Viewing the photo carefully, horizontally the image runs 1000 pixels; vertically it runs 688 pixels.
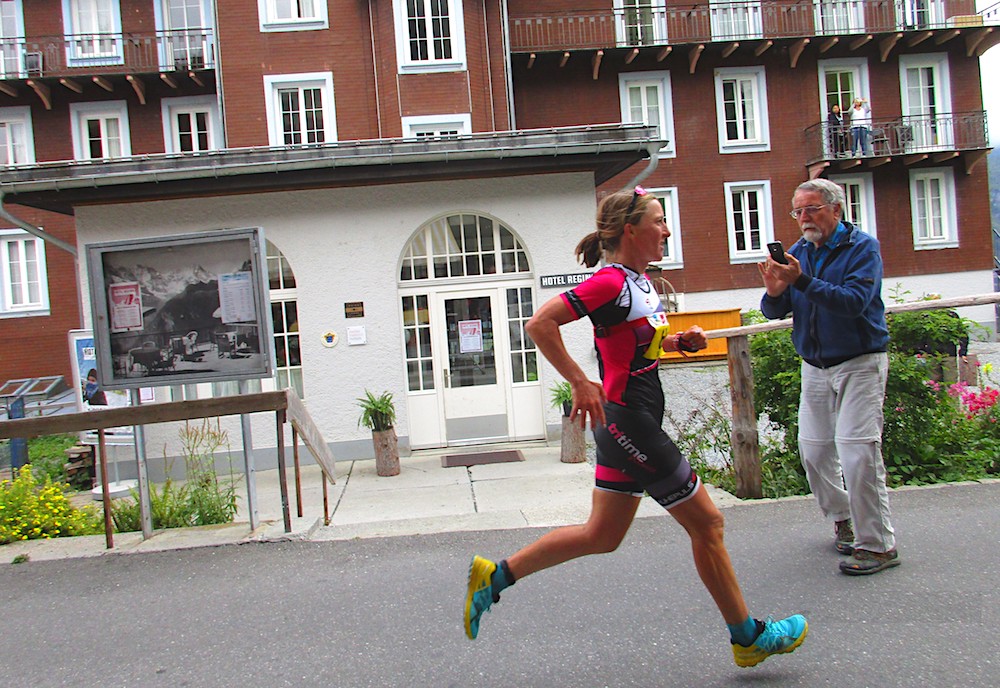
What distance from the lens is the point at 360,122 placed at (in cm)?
1908

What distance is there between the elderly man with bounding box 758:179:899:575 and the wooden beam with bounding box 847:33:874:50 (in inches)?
858

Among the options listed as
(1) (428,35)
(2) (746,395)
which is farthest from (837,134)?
(2) (746,395)

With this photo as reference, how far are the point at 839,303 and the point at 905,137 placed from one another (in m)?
22.9

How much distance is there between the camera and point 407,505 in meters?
7.52

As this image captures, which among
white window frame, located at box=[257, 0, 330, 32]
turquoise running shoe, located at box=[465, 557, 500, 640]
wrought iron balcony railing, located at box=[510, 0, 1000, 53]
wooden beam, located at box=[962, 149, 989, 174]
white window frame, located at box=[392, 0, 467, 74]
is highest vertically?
wrought iron balcony railing, located at box=[510, 0, 1000, 53]

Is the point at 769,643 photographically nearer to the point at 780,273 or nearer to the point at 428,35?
the point at 780,273

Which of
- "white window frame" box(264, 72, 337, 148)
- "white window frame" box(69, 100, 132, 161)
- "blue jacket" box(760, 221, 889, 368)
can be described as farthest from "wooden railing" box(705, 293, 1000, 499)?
"white window frame" box(69, 100, 132, 161)

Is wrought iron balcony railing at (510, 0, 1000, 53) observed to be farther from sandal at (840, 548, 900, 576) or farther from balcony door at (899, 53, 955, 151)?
sandal at (840, 548, 900, 576)

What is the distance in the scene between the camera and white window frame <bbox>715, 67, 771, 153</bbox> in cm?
2306

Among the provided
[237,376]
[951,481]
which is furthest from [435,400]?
[951,481]

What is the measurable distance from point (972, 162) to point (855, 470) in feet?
79.3

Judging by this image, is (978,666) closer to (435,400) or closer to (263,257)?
(263,257)

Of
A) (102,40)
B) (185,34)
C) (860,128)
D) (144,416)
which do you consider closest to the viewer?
(144,416)

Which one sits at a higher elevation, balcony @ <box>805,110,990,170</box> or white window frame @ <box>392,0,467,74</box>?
white window frame @ <box>392,0,467,74</box>
